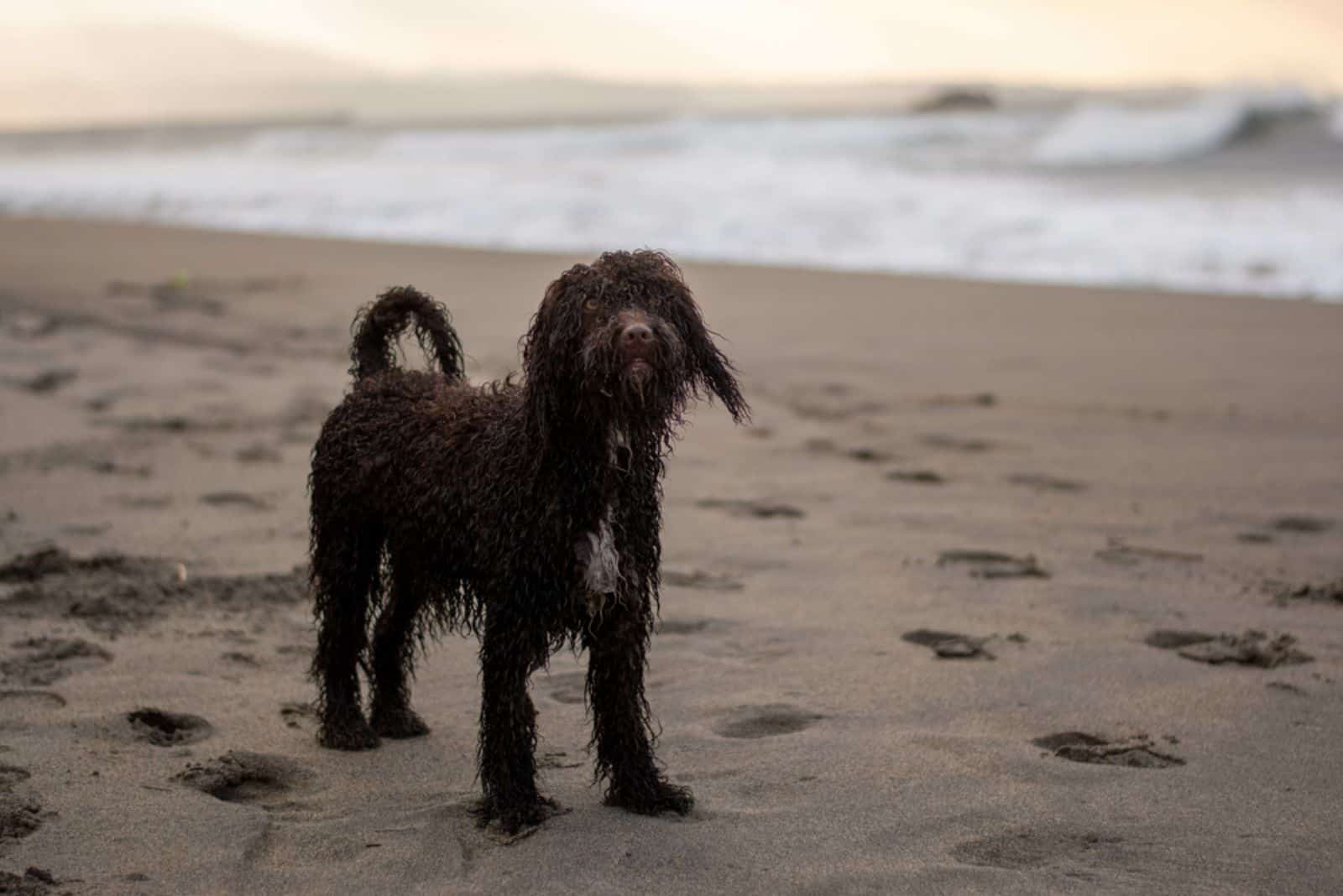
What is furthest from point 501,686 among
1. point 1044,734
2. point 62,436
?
point 62,436

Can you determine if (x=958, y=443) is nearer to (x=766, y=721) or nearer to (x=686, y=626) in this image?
(x=686, y=626)

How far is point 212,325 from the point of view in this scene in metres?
12.1

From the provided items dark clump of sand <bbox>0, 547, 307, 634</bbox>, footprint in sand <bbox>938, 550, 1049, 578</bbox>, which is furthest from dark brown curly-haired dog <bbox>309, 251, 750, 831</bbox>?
footprint in sand <bbox>938, 550, 1049, 578</bbox>


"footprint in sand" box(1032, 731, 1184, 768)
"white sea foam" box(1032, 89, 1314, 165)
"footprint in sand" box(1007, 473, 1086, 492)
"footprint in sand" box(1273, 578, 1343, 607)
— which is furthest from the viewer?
"white sea foam" box(1032, 89, 1314, 165)

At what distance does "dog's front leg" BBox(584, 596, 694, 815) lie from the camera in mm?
4012

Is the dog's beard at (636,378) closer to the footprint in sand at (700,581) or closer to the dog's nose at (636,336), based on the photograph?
the dog's nose at (636,336)

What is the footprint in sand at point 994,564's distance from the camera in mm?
6211

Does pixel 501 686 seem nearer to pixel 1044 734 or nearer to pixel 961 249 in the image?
pixel 1044 734

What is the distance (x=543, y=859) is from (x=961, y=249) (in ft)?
42.8

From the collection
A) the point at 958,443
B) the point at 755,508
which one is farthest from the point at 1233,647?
the point at 958,443

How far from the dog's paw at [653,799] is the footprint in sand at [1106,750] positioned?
45.6 inches

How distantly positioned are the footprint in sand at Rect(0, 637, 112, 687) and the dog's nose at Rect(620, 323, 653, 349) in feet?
8.50

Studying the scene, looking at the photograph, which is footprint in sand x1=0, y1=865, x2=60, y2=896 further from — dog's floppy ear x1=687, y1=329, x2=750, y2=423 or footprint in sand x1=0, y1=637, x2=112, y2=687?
dog's floppy ear x1=687, y1=329, x2=750, y2=423

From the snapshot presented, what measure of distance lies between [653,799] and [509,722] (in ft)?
1.47
